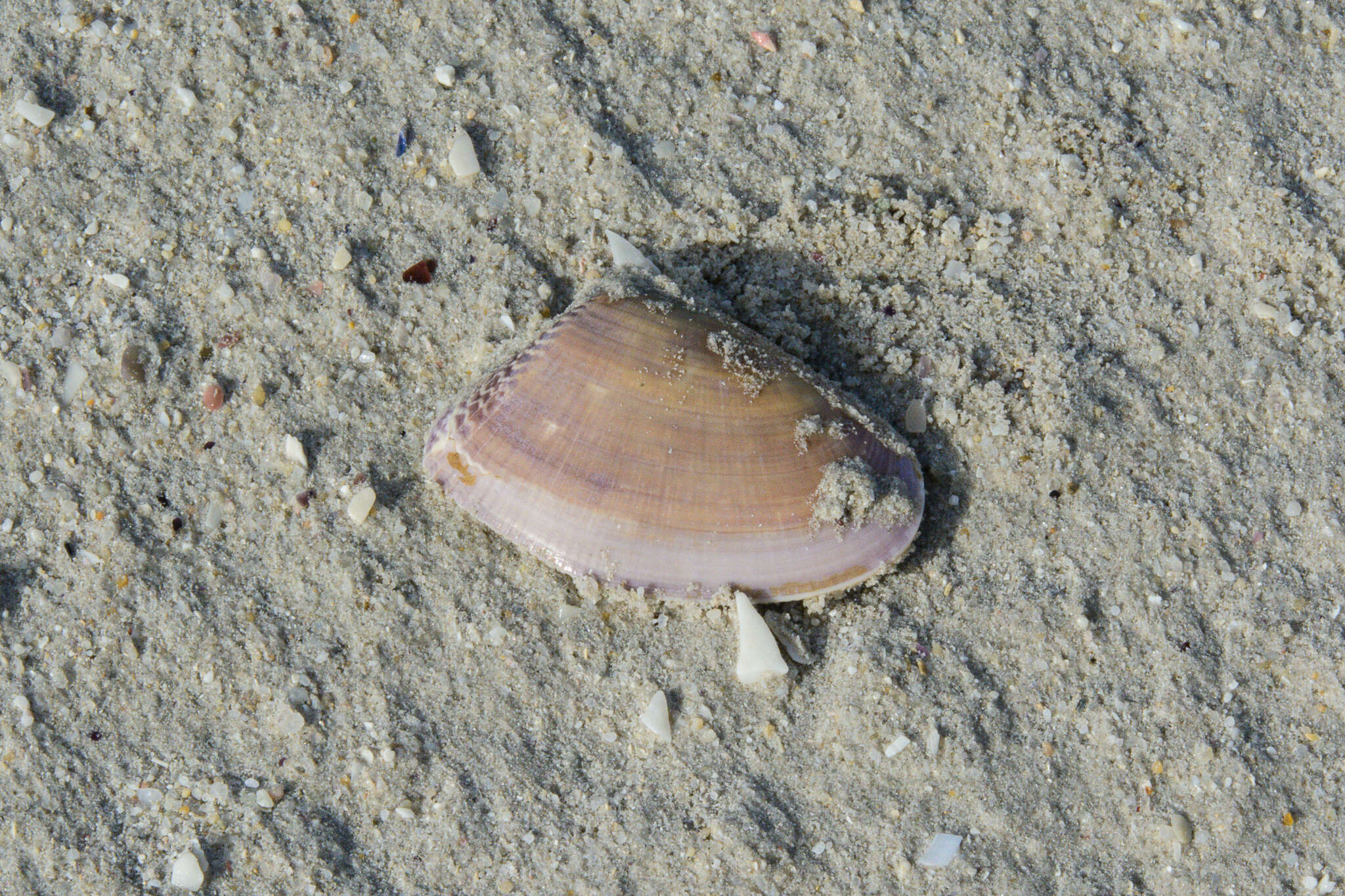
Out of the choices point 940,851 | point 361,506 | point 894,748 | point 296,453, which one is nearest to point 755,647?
point 894,748

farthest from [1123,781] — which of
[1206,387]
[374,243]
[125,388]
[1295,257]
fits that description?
[125,388]

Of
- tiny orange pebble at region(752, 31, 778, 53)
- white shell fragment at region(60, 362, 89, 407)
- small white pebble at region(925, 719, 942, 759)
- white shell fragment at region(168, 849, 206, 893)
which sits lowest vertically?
white shell fragment at region(168, 849, 206, 893)

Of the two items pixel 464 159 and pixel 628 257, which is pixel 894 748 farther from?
pixel 464 159

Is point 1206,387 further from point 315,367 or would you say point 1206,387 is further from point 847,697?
point 315,367

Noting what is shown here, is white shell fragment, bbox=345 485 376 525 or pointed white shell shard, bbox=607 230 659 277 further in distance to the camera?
pointed white shell shard, bbox=607 230 659 277

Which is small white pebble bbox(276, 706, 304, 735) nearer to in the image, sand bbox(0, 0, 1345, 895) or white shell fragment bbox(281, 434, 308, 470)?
sand bbox(0, 0, 1345, 895)

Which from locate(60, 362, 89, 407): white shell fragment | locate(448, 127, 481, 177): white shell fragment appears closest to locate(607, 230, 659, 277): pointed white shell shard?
locate(448, 127, 481, 177): white shell fragment
